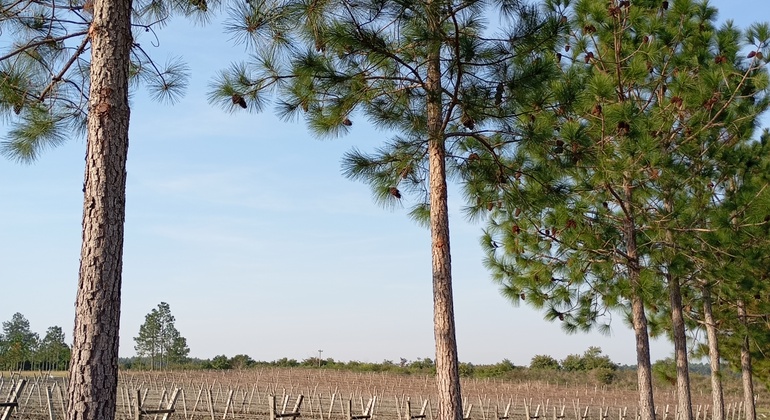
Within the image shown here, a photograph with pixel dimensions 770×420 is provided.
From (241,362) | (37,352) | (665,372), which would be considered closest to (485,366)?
(241,362)

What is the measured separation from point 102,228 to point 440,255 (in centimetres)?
315

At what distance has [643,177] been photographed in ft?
31.9

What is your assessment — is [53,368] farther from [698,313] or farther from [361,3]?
[361,3]

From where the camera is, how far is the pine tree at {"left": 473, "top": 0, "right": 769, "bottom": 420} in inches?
371

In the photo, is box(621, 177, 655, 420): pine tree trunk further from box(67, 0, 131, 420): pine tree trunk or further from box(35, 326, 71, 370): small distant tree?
box(35, 326, 71, 370): small distant tree

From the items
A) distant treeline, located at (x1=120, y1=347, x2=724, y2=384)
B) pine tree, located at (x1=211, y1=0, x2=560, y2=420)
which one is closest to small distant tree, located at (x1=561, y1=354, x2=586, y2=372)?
distant treeline, located at (x1=120, y1=347, x2=724, y2=384)

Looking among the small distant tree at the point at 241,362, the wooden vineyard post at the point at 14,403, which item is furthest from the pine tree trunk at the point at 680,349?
the small distant tree at the point at 241,362

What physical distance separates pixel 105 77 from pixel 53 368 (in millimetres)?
61916

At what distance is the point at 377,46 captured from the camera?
6.34m

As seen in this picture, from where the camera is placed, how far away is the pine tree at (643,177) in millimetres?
9422

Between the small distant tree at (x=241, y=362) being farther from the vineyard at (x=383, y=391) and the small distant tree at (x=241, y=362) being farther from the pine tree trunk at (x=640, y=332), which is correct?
the pine tree trunk at (x=640, y=332)

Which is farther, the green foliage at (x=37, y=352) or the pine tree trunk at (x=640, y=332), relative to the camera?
the green foliage at (x=37, y=352)

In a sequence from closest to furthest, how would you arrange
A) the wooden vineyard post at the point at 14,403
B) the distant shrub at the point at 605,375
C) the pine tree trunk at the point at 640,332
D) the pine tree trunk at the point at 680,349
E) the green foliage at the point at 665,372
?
the wooden vineyard post at the point at 14,403, the pine tree trunk at the point at 640,332, the pine tree trunk at the point at 680,349, the green foliage at the point at 665,372, the distant shrub at the point at 605,375

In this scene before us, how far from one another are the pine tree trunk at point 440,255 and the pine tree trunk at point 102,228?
252 cm
